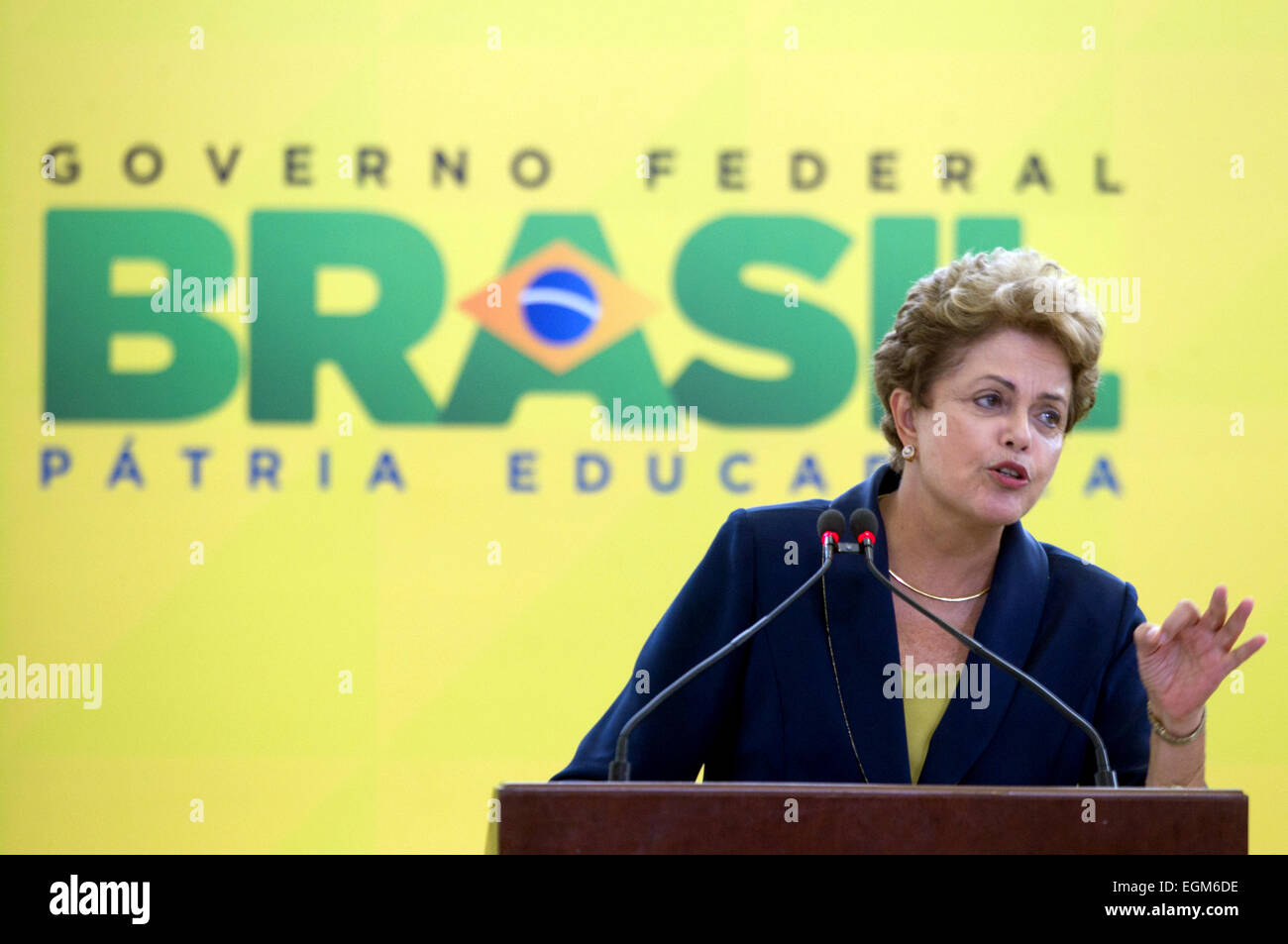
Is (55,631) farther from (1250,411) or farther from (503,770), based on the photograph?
(1250,411)

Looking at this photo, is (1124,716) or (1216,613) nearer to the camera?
(1216,613)

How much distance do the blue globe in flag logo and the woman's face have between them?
147cm

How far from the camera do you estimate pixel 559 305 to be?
3453 millimetres

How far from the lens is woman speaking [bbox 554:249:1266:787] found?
197 cm

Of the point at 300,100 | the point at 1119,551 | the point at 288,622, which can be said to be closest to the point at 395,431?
the point at 288,622

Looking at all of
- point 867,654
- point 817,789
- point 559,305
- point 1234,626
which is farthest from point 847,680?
point 559,305

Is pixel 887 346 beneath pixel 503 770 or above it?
above

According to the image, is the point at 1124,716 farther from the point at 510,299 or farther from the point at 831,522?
the point at 510,299

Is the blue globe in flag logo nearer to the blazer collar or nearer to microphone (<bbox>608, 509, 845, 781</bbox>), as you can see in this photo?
the blazer collar

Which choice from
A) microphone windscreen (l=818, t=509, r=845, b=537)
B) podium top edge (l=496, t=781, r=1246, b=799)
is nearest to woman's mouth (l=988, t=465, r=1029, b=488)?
microphone windscreen (l=818, t=509, r=845, b=537)

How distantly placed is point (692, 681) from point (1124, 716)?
620 mm
